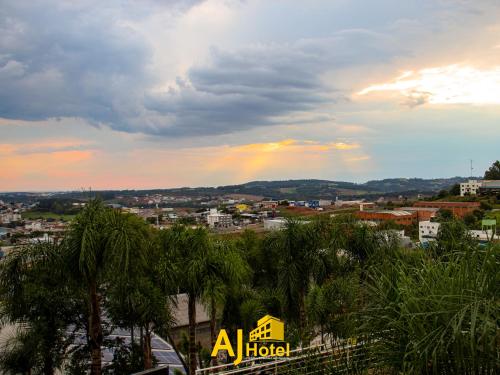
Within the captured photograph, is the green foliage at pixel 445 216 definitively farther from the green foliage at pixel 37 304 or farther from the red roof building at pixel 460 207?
the green foliage at pixel 37 304

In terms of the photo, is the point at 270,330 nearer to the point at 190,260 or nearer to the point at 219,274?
the point at 219,274

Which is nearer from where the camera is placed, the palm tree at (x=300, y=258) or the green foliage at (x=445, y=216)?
the palm tree at (x=300, y=258)

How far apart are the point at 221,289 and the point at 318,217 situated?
4570mm

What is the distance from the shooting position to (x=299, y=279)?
38.3 ft

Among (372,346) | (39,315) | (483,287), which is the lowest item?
(39,315)

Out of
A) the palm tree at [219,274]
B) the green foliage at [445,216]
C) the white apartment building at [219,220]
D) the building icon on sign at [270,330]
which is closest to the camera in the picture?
the building icon on sign at [270,330]

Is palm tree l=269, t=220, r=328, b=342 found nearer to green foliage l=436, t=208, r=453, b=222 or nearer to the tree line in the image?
the tree line

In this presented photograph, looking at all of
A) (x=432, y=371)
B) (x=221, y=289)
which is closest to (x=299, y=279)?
(x=221, y=289)

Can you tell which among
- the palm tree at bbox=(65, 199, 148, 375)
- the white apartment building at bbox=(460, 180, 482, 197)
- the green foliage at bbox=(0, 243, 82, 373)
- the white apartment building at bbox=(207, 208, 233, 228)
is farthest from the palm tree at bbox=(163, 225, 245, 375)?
the white apartment building at bbox=(207, 208, 233, 228)

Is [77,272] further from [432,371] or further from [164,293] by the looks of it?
[432,371]

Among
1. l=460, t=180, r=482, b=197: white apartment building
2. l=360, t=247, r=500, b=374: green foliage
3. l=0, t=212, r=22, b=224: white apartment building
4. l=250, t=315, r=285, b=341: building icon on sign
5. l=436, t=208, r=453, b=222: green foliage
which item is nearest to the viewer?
l=360, t=247, r=500, b=374: green foliage

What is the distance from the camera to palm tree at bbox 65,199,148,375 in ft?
23.7

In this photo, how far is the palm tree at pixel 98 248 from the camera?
7.23m

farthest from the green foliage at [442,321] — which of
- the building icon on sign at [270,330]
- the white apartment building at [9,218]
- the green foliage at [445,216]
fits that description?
the white apartment building at [9,218]
